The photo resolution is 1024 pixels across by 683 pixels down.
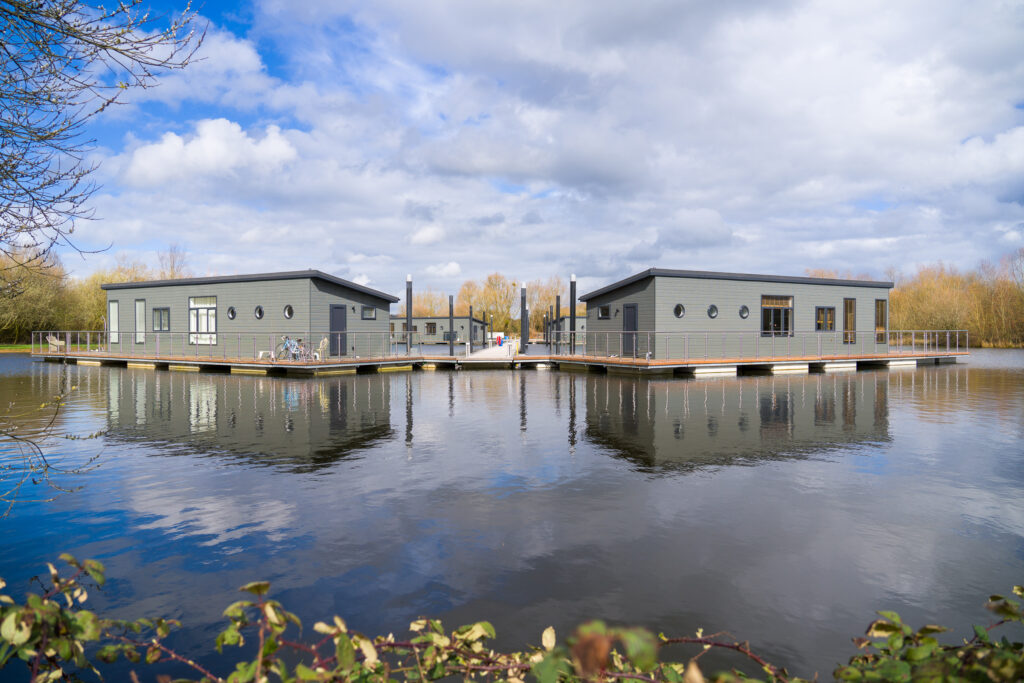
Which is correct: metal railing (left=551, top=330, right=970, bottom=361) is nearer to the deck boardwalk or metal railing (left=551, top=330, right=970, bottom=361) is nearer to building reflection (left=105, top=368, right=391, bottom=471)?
the deck boardwalk

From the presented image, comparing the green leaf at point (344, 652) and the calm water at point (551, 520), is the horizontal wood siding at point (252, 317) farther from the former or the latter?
the green leaf at point (344, 652)

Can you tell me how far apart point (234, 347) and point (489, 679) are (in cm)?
2583

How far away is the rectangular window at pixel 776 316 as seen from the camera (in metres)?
25.8

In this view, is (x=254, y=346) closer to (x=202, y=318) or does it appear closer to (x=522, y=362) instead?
(x=202, y=318)

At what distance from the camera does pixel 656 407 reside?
1423 cm

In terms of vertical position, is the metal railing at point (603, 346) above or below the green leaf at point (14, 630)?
above

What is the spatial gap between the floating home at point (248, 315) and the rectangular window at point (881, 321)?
23.3 metres

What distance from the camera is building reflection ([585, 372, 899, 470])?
9164 mm

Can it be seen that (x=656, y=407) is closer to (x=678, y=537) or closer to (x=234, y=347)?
(x=678, y=537)

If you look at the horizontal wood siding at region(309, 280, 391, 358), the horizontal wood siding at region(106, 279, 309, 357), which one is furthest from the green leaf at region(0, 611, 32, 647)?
the horizontal wood siding at region(309, 280, 391, 358)

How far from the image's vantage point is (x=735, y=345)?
2511 cm

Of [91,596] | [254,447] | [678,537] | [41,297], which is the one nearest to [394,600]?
[91,596]

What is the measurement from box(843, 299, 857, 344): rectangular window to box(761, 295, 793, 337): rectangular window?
3306 mm

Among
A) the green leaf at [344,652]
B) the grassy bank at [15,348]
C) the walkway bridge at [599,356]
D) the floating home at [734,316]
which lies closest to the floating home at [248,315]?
the walkway bridge at [599,356]
